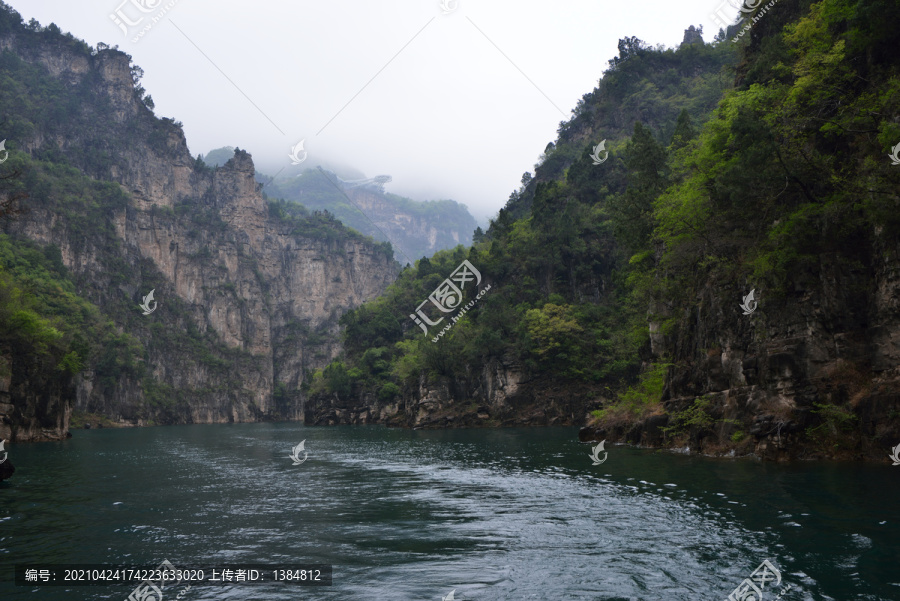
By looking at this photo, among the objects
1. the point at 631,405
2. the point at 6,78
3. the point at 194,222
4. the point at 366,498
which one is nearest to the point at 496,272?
the point at 631,405

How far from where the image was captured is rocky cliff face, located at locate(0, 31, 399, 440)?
13000 centimetres

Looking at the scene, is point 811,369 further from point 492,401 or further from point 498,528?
point 492,401

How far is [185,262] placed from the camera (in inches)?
6216

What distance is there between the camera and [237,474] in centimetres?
2764

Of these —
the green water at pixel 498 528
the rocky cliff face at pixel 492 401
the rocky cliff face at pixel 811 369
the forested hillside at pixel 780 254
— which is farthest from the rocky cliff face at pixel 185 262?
the rocky cliff face at pixel 811 369

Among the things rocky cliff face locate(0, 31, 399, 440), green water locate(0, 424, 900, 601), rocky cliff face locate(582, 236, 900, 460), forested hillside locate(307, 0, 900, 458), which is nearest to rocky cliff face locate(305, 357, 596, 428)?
forested hillside locate(307, 0, 900, 458)

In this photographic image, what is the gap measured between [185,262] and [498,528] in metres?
160

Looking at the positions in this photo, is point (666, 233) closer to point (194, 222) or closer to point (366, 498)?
point (366, 498)

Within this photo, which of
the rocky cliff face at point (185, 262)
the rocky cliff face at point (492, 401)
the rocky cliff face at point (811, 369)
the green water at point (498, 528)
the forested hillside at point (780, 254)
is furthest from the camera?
the rocky cliff face at point (185, 262)

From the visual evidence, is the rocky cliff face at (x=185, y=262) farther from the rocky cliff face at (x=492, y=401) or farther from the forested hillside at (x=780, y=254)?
the forested hillside at (x=780, y=254)

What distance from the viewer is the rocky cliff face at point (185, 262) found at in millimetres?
130000

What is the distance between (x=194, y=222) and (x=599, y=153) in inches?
4850

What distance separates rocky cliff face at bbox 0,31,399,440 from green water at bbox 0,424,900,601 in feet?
344

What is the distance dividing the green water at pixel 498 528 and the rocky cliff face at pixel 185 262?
104936 millimetres
